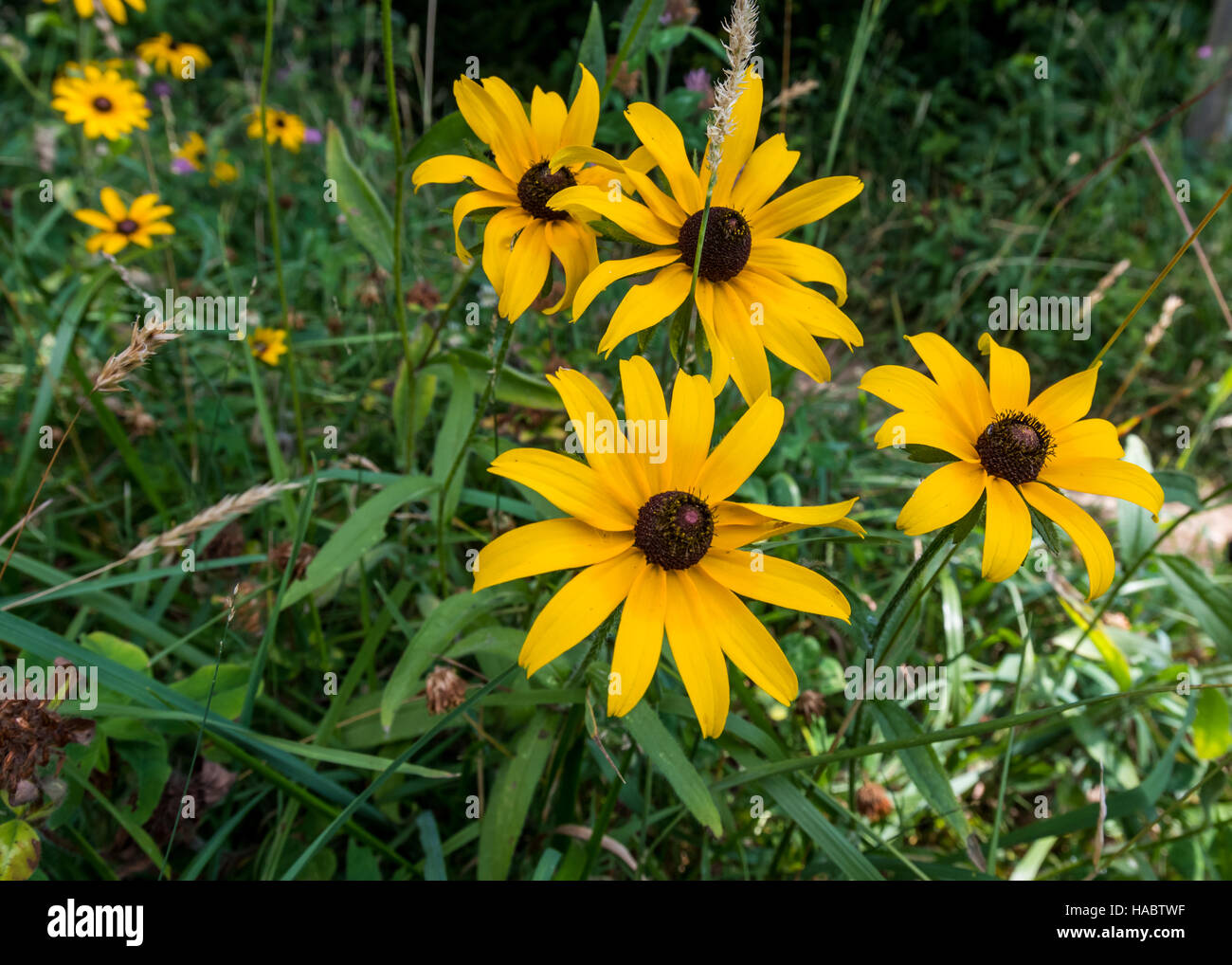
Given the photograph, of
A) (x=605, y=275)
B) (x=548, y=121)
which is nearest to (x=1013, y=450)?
(x=605, y=275)

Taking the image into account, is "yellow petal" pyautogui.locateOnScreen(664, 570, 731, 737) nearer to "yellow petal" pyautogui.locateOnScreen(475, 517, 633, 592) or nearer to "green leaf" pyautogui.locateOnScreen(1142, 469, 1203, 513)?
"yellow petal" pyautogui.locateOnScreen(475, 517, 633, 592)

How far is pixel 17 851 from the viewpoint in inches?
39.7

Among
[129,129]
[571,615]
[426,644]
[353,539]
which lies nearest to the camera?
[571,615]

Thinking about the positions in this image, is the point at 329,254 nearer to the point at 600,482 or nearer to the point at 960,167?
the point at 600,482

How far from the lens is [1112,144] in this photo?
13.6ft

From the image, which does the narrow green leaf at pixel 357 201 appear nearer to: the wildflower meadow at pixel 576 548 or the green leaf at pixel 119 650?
the wildflower meadow at pixel 576 548

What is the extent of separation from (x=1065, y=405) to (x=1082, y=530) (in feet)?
0.68

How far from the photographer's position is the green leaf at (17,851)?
1.00 meters

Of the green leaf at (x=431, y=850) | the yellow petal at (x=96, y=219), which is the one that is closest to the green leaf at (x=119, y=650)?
the green leaf at (x=431, y=850)

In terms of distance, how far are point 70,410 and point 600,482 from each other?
183 cm

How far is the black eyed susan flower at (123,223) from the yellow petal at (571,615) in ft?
5.88

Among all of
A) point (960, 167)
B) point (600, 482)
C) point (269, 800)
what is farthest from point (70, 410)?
point (960, 167)

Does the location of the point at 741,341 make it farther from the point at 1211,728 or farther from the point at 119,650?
the point at 1211,728

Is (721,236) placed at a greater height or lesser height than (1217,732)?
greater
